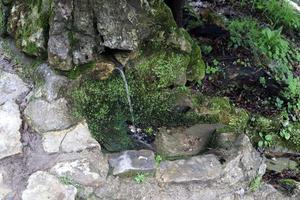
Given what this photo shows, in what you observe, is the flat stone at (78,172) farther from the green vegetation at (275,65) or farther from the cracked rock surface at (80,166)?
the green vegetation at (275,65)

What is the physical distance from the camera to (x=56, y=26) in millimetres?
3674

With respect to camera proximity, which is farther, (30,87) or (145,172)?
(30,87)

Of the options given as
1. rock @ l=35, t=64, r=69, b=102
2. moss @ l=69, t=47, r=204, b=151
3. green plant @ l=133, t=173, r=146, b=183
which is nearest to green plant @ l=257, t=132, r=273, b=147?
moss @ l=69, t=47, r=204, b=151

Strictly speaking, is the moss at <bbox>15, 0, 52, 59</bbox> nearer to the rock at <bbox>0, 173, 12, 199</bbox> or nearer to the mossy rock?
the mossy rock

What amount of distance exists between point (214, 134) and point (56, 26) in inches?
65.0

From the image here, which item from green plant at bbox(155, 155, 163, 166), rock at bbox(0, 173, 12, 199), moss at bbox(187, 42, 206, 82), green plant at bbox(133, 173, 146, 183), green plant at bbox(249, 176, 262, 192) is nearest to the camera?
rock at bbox(0, 173, 12, 199)

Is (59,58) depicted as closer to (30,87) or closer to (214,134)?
(30,87)

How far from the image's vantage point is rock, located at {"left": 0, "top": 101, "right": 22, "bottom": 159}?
350 centimetres

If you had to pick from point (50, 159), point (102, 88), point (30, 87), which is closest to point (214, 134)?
point (102, 88)

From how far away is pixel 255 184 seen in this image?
3.73m

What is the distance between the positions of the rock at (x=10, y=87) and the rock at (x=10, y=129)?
0.08 m

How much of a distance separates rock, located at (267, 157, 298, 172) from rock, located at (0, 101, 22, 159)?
2205mm

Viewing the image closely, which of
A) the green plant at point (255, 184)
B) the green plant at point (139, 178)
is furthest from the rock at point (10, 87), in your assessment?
the green plant at point (255, 184)

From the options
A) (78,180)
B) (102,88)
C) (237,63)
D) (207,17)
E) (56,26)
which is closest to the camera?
(78,180)
